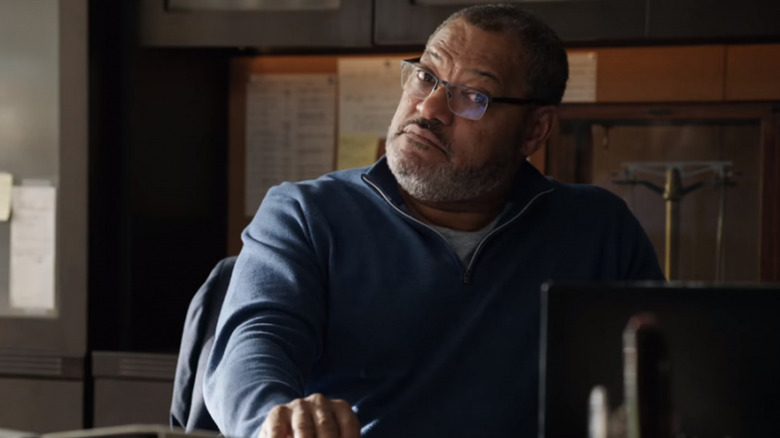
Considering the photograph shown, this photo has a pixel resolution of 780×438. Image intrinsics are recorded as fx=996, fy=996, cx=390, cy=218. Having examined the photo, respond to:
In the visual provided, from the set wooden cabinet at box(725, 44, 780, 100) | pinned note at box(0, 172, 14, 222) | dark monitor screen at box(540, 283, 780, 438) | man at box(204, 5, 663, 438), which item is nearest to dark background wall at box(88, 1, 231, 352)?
pinned note at box(0, 172, 14, 222)

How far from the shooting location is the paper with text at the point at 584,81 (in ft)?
7.25

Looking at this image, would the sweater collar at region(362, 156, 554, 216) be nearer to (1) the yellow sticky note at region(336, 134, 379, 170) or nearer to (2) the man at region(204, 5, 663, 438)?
(2) the man at region(204, 5, 663, 438)

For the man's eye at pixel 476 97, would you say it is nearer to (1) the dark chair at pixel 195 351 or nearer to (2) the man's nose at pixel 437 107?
(2) the man's nose at pixel 437 107

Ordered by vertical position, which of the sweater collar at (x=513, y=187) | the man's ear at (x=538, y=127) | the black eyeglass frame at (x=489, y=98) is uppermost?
the black eyeglass frame at (x=489, y=98)

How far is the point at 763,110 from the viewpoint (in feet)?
6.93

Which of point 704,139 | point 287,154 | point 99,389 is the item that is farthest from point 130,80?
point 704,139

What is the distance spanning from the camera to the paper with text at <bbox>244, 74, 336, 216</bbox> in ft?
7.79

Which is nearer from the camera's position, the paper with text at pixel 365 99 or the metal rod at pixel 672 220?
the metal rod at pixel 672 220

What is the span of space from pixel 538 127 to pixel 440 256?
13.6 inches

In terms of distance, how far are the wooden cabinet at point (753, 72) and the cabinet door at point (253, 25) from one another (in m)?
0.79

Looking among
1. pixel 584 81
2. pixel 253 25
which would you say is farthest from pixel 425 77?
pixel 584 81

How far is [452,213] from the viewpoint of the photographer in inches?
59.5

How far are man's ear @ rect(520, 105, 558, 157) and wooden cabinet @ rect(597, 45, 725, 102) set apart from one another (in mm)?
624

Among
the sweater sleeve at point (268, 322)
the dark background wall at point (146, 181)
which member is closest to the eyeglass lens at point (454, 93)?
the sweater sleeve at point (268, 322)
